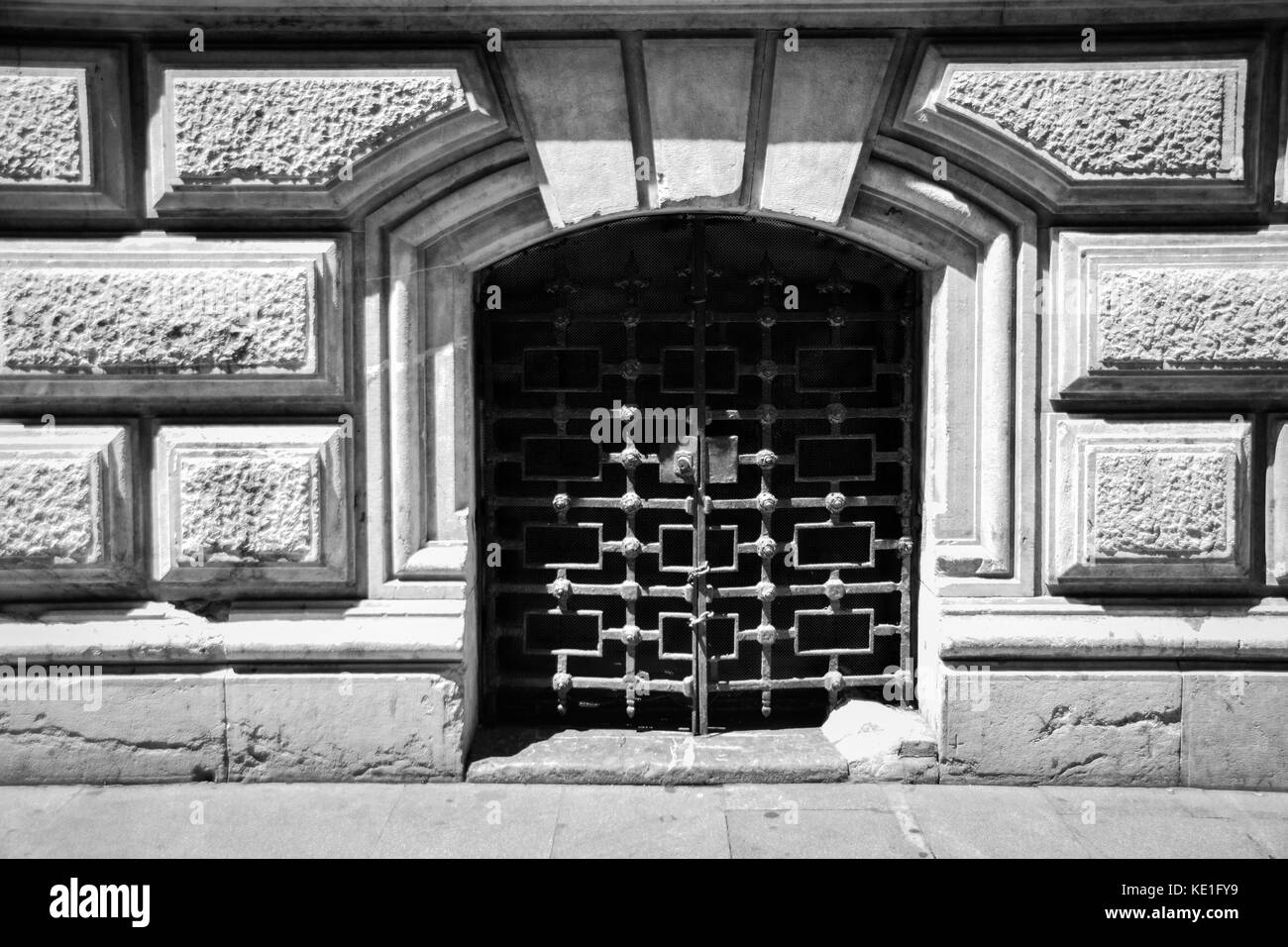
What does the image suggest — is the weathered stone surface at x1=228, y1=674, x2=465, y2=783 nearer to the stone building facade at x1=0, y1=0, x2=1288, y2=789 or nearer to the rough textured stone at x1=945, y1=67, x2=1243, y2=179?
the stone building facade at x1=0, y1=0, x2=1288, y2=789

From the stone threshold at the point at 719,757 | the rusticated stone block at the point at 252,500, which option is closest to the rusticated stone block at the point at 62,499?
the rusticated stone block at the point at 252,500

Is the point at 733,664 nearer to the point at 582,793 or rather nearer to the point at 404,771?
the point at 582,793

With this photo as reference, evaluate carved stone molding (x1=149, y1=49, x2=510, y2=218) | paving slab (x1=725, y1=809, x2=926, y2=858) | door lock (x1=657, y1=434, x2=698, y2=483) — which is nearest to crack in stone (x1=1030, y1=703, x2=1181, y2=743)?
paving slab (x1=725, y1=809, x2=926, y2=858)

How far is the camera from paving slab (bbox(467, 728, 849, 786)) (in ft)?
12.7

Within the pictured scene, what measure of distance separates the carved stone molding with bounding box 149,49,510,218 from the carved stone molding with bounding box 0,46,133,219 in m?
0.18

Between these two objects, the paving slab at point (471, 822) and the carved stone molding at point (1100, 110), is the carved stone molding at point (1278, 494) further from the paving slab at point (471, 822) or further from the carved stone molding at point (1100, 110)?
the paving slab at point (471, 822)

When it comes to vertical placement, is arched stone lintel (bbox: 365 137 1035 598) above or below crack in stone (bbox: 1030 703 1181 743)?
above

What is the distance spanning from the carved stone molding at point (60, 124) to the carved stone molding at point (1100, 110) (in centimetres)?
299

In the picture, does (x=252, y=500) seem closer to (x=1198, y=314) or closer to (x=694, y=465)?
(x=694, y=465)

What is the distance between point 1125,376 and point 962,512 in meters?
0.78

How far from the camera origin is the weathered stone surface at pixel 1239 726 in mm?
3795

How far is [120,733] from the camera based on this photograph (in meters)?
3.84

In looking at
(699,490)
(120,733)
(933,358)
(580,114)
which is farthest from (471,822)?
(580,114)

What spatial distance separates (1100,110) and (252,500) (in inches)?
136
